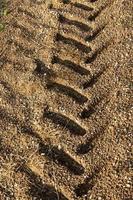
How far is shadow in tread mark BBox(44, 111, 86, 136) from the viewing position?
461 cm

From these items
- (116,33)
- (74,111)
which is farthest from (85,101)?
(116,33)

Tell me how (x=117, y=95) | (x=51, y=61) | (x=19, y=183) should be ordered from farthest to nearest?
(x=51, y=61) → (x=117, y=95) → (x=19, y=183)

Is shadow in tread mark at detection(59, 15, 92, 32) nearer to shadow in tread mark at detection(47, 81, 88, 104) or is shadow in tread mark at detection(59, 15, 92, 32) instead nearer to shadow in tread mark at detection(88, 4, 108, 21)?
shadow in tread mark at detection(88, 4, 108, 21)

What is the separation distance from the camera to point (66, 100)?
15.9 feet

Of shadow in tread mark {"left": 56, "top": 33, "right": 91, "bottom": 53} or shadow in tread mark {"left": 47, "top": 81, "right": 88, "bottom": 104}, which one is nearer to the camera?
shadow in tread mark {"left": 47, "top": 81, "right": 88, "bottom": 104}

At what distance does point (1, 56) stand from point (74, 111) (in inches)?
45.5

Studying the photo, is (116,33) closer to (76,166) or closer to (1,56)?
(1,56)

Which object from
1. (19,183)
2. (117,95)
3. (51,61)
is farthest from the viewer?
(51,61)

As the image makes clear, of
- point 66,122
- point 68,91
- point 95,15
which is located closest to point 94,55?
point 68,91

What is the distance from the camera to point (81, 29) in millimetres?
5547

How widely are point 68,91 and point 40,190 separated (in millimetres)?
1090

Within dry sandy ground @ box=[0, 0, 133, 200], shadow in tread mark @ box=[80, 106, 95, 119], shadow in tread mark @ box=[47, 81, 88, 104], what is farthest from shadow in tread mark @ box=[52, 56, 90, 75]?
shadow in tread mark @ box=[80, 106, 95, 119]

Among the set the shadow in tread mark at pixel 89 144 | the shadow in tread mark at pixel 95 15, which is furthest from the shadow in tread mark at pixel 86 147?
the shadow in tread mark at pixel 95 15

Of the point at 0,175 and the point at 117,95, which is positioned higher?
the point at 117,95
